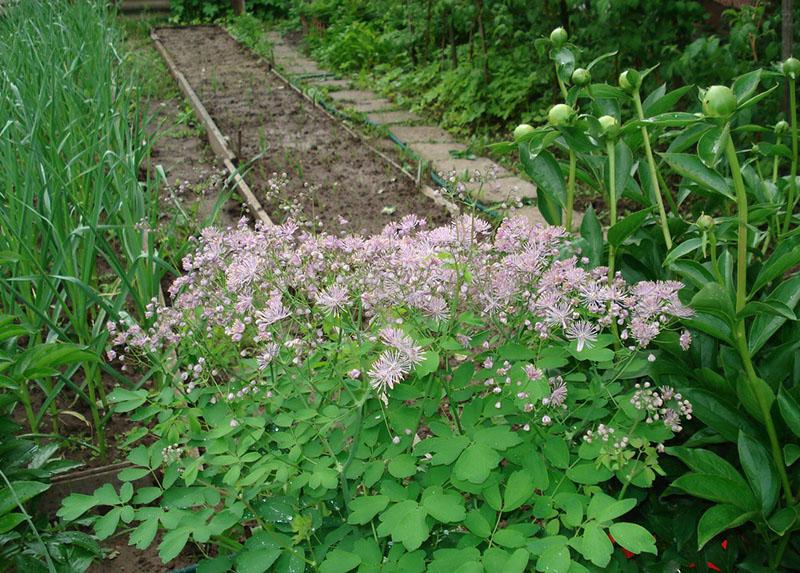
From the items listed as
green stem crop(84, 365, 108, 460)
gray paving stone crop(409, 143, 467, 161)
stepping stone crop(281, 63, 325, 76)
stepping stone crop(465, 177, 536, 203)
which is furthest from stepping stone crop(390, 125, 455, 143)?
green stem crop(84, 365, 108, 460)

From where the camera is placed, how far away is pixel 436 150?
→ 17.7 ft

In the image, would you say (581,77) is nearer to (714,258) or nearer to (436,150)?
(714,258)

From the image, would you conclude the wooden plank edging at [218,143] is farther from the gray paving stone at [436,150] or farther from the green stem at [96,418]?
the gray paving stone at [436,150]

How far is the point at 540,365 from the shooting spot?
1.43m

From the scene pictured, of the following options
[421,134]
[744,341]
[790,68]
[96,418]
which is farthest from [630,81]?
[421,134]

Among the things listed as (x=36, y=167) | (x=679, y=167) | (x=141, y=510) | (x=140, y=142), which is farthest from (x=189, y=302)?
(x=140, y=142)

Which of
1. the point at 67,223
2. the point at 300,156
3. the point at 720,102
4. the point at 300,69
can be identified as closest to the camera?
the point at 720,102

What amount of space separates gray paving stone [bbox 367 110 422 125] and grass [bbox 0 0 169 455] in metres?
2.86

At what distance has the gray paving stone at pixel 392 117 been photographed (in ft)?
20.4

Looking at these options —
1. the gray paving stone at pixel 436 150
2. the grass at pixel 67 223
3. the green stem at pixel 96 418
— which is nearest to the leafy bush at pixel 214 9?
the gray paving stone at pixel 436 150

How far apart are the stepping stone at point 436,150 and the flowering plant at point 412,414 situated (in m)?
3.63

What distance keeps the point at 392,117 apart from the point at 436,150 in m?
1.12

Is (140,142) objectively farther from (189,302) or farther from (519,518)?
(519,518)

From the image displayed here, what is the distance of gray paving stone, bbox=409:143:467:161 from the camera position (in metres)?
5.21
